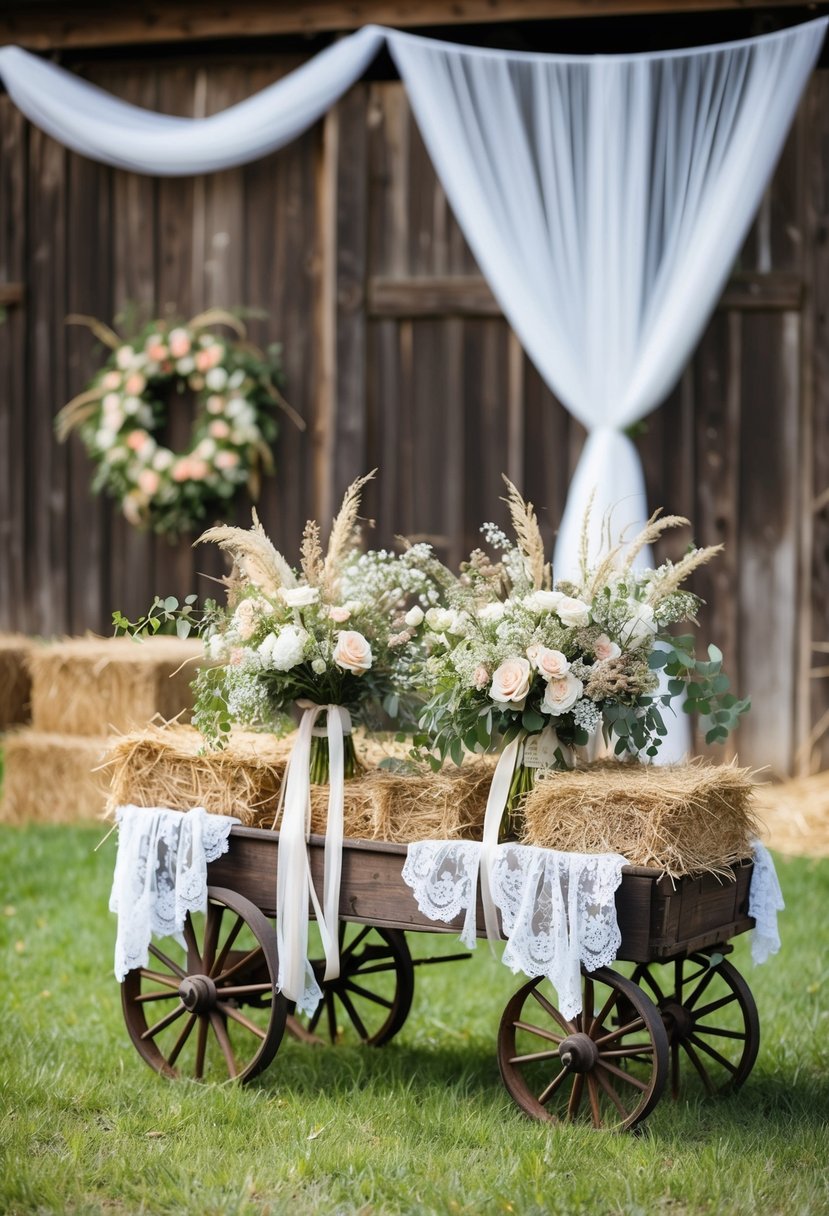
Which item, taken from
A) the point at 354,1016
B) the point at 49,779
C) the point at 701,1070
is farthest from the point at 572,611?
the point at 49,779

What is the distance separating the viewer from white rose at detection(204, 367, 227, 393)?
8.63m

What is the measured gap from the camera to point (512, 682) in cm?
393

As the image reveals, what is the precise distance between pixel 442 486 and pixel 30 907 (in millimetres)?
3432

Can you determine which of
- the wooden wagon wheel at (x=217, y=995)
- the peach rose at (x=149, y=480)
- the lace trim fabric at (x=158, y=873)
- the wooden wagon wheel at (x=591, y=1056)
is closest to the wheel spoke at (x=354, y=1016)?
the wooden wagon wheel at (x=217, y=995)

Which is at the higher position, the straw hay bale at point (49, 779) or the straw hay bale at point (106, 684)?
the straw hay bale at point (106, 684)

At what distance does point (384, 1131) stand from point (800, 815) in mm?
4166

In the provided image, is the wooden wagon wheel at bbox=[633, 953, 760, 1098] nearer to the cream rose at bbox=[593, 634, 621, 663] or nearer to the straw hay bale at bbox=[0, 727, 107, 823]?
the cream rose at bbox=[593, 634, 621, 663]

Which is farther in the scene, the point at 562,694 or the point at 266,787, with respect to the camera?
the point at 266,787

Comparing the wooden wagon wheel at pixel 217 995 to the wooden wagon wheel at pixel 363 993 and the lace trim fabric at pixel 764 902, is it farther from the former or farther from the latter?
the lace trim fabric at pixel 764 902

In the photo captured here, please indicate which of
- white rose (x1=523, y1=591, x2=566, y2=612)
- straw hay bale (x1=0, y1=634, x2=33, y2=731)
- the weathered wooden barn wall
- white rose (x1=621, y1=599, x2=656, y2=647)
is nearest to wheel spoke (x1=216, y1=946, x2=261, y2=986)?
white rose (x1=523, y1=591, x2=566, y2=612)

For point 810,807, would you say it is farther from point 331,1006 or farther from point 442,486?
point 331,1006

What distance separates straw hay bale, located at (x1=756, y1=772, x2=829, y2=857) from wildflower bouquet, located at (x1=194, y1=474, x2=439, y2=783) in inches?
129

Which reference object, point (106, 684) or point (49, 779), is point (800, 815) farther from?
point (49, 779)

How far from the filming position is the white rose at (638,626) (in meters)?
4.05
